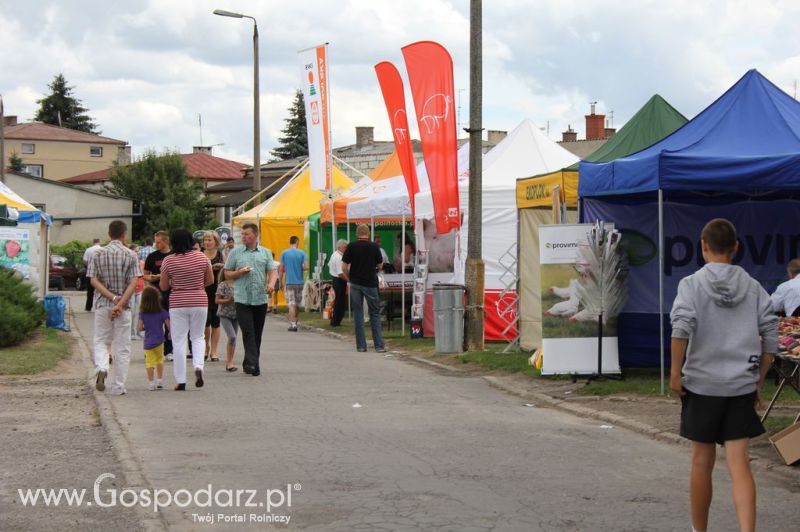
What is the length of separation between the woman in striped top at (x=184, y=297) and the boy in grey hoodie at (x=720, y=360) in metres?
7.91

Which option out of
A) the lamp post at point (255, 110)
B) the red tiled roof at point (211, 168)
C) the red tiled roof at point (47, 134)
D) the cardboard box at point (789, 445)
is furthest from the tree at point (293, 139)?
the cardboard box at point (789, 445)

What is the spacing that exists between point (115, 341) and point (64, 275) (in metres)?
42.0

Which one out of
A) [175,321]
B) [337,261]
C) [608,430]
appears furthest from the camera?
[337,261]

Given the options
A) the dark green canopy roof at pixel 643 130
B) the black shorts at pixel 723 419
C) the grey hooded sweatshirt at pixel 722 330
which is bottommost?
the black shorts at pixel 723 419

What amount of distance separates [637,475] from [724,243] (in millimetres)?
2553

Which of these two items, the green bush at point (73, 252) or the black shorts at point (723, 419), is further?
the green bush at point (73, 252)

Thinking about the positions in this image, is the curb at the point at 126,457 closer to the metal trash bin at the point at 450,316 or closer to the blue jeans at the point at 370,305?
the metal trash bin at the point at 450,316

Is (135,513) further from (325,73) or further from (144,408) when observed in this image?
(325,73)

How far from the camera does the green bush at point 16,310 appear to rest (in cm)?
1772

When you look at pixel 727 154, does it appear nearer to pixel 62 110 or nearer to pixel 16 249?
pixel 16 249

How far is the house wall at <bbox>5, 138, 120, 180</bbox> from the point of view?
106 m

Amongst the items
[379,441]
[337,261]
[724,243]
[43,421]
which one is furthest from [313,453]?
[337,261]

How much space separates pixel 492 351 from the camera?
1767 cm

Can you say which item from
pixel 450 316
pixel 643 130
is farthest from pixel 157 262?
pixel 643 130
